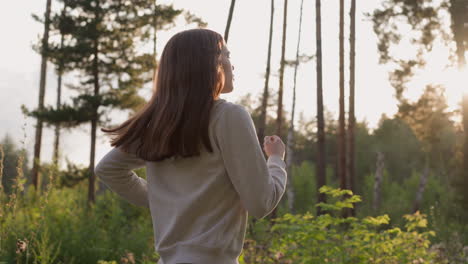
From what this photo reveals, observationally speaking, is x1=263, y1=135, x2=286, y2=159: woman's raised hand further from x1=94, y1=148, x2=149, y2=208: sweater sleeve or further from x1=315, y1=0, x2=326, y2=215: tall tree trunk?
x1=315, y1=0, x2=326, y2=215: tall tree trunk

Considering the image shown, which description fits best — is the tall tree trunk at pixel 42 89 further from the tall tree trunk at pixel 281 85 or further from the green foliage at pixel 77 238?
the green foliage at pixel 77 238

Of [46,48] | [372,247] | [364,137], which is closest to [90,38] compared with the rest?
[46,48]

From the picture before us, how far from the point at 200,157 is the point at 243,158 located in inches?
6.3

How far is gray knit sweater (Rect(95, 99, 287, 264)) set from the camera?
1.71m

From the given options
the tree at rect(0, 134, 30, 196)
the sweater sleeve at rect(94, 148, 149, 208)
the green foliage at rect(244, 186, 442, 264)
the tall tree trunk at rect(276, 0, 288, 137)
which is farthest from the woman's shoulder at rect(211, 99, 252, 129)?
the tall tree trunk at rect(276, 0, 288, 137)

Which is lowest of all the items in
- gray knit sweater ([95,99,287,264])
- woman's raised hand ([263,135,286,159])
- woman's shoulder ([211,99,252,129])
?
gray knit sweater ([95,99,287,264])

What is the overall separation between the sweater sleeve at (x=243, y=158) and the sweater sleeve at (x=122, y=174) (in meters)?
0.44

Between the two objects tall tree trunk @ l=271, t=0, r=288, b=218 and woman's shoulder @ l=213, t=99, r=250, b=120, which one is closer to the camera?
woman's shoulder @ l=213, t=99, r=250, b=120

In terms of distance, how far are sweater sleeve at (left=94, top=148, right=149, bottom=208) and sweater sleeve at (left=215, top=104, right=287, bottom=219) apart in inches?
17.5

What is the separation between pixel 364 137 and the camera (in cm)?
3566

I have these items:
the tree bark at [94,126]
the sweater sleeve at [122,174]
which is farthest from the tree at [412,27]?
the sweater sleeve at [122,174]

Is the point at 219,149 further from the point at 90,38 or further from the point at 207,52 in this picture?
the point at 90,38

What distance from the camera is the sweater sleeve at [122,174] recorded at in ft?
6.77

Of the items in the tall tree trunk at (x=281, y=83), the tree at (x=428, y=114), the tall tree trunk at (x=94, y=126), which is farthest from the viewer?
the tree at (x=428, y=114)
